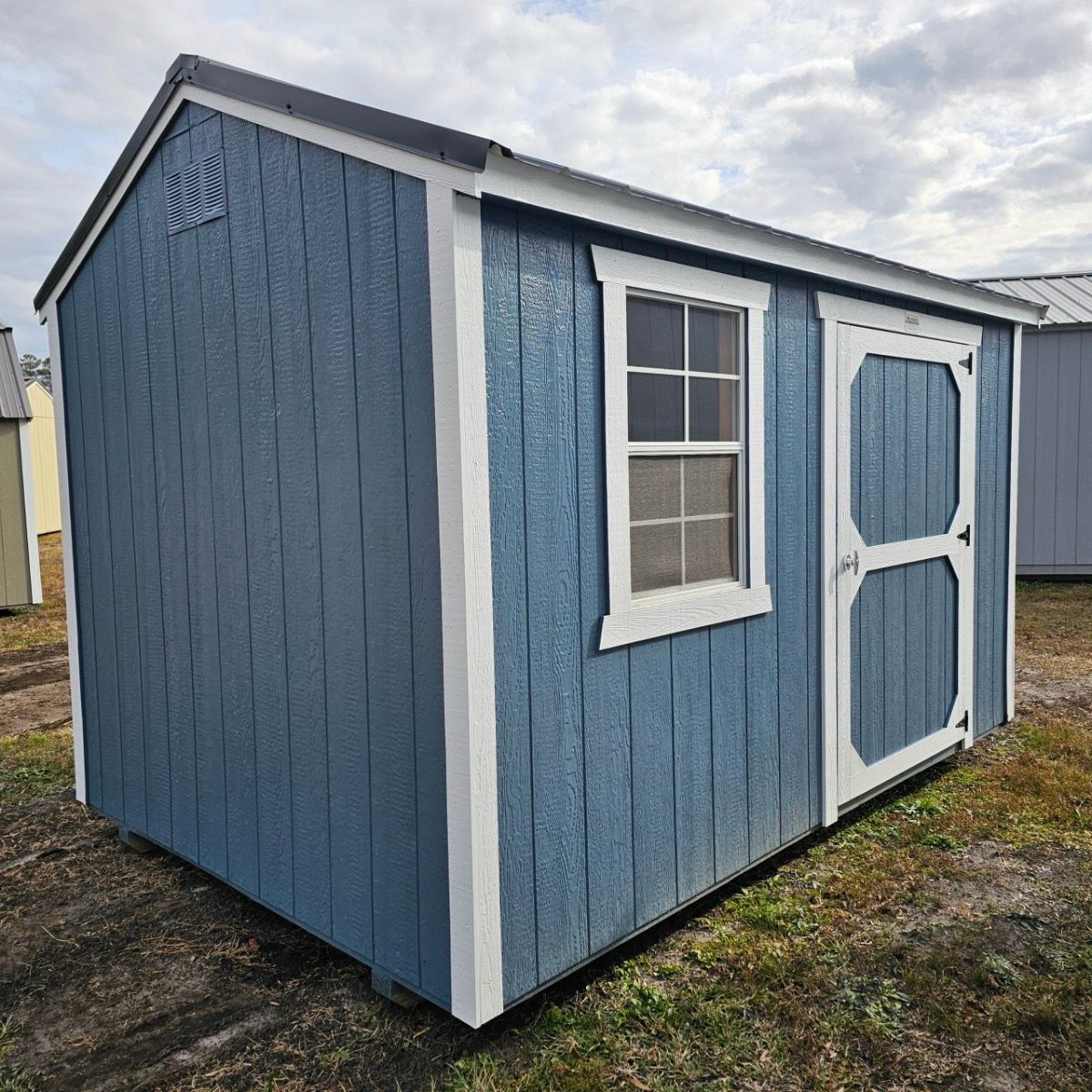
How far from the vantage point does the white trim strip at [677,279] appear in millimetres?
2639

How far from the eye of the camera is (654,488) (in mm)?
2898

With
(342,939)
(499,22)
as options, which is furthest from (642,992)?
(499,22)

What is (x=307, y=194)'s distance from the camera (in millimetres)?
2646

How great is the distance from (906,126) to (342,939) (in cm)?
740

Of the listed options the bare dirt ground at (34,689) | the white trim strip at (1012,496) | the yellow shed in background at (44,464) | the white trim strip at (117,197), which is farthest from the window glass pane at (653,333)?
the yellow shed in background at (44,464)

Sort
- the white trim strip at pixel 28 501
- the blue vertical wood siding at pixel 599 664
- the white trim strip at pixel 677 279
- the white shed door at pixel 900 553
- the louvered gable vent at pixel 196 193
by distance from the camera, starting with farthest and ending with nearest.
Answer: the white trim strip at pixel 28 501 → the white shed door at pixel 900 553 → the louvered gable vent at pixel 196 193 → the white trim strip at pixel 677 279 → the blue vertical wood siding at pixel 599 664

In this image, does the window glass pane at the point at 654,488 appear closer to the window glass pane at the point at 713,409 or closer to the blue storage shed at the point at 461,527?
the blue storage shed at the point at 461,527

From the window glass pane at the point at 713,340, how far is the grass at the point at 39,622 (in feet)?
25.1

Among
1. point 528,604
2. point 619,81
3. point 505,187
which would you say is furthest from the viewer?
point 619,81

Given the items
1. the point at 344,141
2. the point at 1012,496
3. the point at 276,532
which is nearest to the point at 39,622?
the point at 276,532

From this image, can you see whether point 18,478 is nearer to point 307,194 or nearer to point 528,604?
point 307,194

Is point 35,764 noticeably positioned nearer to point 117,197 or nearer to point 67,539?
point 67,539

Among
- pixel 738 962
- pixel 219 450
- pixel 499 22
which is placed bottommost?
pixel 738 962

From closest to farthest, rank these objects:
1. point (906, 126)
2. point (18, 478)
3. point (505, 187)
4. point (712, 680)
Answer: point (505, 187) → point (712, 680) → point (906, 126) → point (18, 478)
